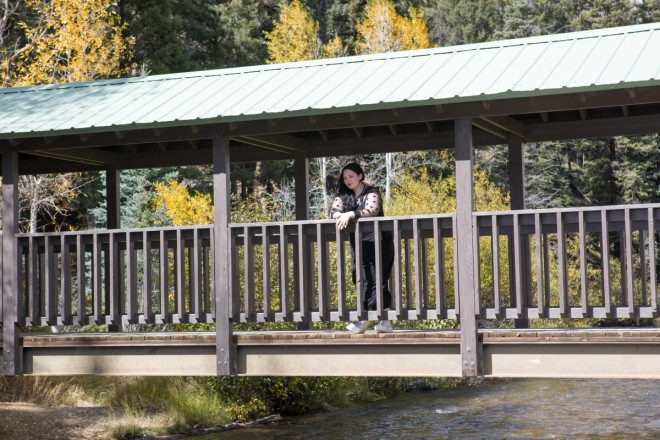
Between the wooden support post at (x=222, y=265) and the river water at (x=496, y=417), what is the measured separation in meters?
7.34

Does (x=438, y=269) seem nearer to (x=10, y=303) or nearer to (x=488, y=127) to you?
(x=488, y=127)

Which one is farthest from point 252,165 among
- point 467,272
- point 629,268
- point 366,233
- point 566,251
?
point 629,268

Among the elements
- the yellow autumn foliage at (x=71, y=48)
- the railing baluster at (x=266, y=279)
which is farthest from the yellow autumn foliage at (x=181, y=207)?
the railing baluster at (x=266, y=279)

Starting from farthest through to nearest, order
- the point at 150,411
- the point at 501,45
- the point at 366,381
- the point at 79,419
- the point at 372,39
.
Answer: the point at 372,39
the point at 366,381
the point at 150,411
the point at 79,419
the point at 501,45

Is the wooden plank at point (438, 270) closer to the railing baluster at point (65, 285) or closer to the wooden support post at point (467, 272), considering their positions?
the wooden support post at point (467, 272)

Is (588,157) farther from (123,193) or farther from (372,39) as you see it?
(123,193)

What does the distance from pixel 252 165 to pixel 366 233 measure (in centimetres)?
3244

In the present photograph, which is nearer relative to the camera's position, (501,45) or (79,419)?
(501,45)

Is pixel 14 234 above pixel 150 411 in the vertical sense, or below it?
above

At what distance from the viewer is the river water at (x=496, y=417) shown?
648 inches

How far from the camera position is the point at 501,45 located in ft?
31.7

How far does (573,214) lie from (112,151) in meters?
6.52

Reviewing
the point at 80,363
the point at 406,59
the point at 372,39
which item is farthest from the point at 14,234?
the point at 372,39

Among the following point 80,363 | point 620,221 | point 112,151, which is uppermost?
point 112,151
